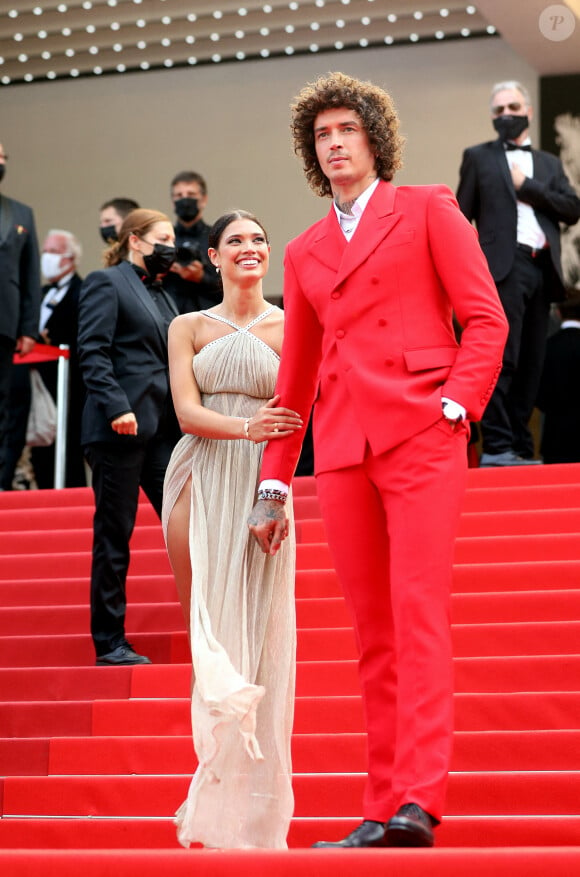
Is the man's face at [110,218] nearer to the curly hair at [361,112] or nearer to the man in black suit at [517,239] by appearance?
the man in black suit at [517,239]

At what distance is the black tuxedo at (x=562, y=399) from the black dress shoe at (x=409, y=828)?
16.5 ft

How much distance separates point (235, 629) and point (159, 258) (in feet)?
7.16

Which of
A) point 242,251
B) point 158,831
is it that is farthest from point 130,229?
point 158,831

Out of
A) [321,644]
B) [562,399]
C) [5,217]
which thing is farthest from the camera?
[562,399]

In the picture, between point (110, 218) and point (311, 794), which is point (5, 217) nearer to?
point (110, 218)

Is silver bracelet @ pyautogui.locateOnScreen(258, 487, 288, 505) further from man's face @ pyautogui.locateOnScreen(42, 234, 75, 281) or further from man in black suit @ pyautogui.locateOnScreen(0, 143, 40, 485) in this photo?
man's face @ pyautogui.locateOnScreen(42, 234, 75, 281)

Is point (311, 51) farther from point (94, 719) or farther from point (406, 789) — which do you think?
point (406, 789)

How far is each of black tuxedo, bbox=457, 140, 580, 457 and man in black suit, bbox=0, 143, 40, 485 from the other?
2.22 m

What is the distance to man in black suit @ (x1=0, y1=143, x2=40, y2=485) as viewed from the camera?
7.26m

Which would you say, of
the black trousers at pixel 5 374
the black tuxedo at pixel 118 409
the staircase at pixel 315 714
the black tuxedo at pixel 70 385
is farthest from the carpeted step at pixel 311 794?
the black tuxedo at pixel 70 385

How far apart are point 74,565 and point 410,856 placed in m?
3.79

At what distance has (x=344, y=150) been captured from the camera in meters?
3.36

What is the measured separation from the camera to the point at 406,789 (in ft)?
9.62

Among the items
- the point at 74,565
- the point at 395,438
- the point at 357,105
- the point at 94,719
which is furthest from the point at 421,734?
the point at 74,565
